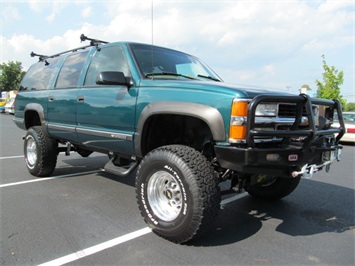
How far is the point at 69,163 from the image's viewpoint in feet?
23.3

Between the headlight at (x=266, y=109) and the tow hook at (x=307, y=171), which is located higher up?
the headlight at (x=266, y=109)

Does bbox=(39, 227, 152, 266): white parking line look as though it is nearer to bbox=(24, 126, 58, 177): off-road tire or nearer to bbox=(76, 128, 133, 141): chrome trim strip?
bbox=(76, 128, 133, 141): chrome trim strip

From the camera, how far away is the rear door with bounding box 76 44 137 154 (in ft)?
12.3

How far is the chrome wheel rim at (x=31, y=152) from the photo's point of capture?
5.80m

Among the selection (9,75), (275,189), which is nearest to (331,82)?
(275,189)

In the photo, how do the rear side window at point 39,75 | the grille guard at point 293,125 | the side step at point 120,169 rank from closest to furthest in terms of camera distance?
the grille guard at point 293,125 < the side step at point 120,169 < the rear side window at point 39,75

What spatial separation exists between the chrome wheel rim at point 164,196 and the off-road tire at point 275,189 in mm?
1446

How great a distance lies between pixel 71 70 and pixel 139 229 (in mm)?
2813

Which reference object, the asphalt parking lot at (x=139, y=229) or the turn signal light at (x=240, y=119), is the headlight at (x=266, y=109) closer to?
the turn signal light at (x=240, y=119)

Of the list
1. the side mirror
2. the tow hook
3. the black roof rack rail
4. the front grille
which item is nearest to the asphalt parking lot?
the tow hook

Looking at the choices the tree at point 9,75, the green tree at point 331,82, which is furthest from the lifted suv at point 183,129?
the tree at point 9,75

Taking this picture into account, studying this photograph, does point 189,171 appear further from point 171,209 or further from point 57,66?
point 57,66

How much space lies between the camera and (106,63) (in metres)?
4.32

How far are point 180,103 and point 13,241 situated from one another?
212 centimetres
